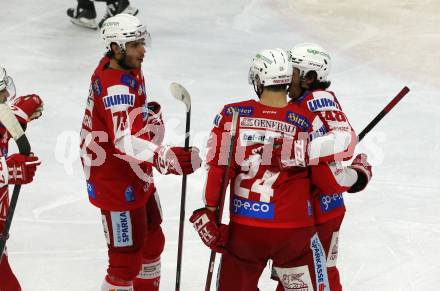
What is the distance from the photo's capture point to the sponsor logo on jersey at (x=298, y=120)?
416cm

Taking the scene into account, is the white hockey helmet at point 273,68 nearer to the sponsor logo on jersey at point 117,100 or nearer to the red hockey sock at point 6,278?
the sponsor logo on jersey at point 117,100

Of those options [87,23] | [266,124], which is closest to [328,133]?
[266,124]

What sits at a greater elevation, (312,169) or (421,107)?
(312,169)

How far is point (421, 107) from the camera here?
8625 millimetres

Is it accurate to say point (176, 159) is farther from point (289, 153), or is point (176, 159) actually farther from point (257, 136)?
point (289, 153)

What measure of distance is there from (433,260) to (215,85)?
149 inches

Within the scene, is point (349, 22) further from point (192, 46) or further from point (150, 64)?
point (150, 64)

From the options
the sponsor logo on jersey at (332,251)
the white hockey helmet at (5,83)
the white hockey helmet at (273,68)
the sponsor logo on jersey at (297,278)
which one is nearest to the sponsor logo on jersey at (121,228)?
the white hockey helmet at (5,83)

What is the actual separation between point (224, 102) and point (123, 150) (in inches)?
166

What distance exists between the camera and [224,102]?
28.8 feet

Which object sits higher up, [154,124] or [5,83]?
[5,83]

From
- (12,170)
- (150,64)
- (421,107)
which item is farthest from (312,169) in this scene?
(150,64)

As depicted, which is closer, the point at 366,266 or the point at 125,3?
the point at 366,266

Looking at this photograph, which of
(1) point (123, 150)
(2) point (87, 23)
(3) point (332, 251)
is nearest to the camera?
(1) point (123, 150)
